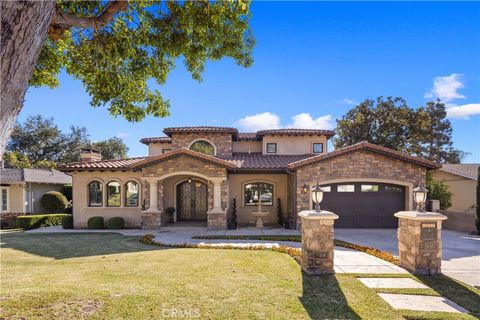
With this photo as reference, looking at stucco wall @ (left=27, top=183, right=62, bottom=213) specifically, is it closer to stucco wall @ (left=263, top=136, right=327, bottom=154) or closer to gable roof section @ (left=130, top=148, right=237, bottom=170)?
gable roof section @ (left=130, top=148, right=237, bottom=170)

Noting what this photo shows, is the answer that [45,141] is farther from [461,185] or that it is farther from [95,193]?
[461,185]

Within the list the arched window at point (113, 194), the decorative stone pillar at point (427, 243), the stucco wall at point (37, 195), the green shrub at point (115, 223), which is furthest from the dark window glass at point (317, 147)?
the stucco wall at point (37, 195)

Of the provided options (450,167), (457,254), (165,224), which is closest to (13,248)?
(165,224)

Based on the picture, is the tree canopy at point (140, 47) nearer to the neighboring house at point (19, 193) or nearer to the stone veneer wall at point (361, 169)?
the stone veneer wall at point (361, 169)

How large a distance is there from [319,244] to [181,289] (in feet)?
11.5

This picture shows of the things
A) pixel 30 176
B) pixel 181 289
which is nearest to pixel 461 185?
pixel 181 289

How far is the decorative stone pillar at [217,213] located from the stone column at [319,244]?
782 cm

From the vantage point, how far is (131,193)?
16109 millimetres

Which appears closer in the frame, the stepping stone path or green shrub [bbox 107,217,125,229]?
the stepping stone path

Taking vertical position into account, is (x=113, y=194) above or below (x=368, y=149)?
below

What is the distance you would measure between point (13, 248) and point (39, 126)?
128ft

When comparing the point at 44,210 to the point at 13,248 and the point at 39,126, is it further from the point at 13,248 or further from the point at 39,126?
the point at 39,126

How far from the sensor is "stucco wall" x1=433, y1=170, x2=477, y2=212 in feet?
65.3

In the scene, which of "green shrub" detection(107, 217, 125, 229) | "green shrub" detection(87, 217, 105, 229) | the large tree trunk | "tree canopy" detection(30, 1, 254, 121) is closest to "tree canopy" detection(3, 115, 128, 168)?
"green shrub" detection(87, 217, 105, 229)
